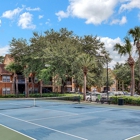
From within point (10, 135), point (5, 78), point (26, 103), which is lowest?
point (26, 103)

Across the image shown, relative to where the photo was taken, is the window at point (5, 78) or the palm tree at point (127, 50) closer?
the palm tree at point (127, 50)

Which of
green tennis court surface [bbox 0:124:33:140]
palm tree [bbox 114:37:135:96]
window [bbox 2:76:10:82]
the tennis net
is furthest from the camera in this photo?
window [bbox 2:76:10:82]

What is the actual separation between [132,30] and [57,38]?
811 inches

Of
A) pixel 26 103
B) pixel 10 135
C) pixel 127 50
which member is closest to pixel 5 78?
pixel 26 103

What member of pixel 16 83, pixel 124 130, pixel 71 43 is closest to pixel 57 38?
pixel 71 43

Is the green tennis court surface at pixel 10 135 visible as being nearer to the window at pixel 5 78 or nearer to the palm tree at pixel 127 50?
the palm tree at pixel 127 50

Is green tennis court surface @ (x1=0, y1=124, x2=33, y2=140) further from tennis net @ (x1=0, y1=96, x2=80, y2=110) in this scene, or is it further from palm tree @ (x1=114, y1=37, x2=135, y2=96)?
palm tree @ (x1=114, y1=37, x2=135, y2=96)

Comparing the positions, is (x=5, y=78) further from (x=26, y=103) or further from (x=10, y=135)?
(x=10, y=135)

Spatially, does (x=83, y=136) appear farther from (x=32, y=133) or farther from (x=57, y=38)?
(x=57, y=38)

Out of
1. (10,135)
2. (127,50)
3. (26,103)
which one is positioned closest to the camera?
(10,135)

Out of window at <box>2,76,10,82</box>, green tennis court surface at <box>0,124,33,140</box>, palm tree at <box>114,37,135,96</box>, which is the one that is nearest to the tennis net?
palm tree at <box>114,37,135,96</box>

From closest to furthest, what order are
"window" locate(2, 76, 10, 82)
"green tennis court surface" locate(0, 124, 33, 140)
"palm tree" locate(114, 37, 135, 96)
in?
"green tennis court surface" locate(0, 124, 33, 140)
"palm tree" locate(114, 37, 135, 96)
"window" locate(2, 76, 10, 82)

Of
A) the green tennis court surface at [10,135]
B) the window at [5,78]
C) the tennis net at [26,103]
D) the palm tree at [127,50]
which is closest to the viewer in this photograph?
the green tennis court surface at [10,135]

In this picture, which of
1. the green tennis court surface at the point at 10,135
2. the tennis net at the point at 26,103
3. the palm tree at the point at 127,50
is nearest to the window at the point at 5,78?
the tennis net at the point at 26,103
